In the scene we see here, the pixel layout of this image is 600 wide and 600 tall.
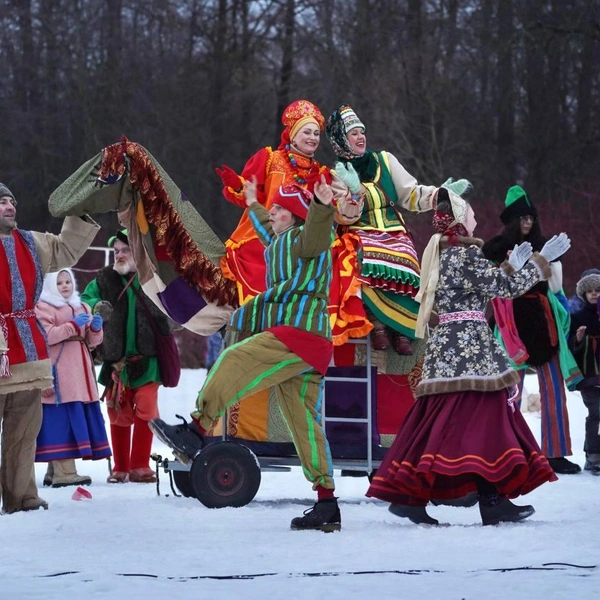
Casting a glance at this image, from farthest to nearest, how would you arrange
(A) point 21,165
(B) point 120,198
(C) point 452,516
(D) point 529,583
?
(A) point 21,165 → (B) point 120,198 → (C) point 452,516 → (D) point 529,583

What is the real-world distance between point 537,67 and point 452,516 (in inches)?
737

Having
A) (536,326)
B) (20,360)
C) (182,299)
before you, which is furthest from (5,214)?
(536,326)

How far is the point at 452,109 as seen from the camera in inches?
1038

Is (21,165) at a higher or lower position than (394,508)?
higher

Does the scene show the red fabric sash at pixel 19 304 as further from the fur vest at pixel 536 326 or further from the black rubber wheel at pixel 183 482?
the fur vest at pixel 536 326

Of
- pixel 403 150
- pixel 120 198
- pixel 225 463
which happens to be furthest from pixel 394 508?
pixel 403 150

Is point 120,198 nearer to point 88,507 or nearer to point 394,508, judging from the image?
point 88,507

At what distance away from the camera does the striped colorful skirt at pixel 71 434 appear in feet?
29.5

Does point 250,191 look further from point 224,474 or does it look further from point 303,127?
point 224,474

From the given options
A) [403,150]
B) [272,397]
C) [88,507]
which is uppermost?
[403,150]

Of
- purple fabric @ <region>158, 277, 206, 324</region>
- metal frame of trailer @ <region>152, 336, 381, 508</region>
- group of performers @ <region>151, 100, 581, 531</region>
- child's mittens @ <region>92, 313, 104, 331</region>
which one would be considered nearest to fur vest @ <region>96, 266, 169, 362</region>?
child's mittens @ <region>92, 313, 104, 331</region>

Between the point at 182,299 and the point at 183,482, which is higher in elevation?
the point at 182,299

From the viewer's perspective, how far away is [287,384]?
261 inches

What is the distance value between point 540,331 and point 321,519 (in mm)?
4166
